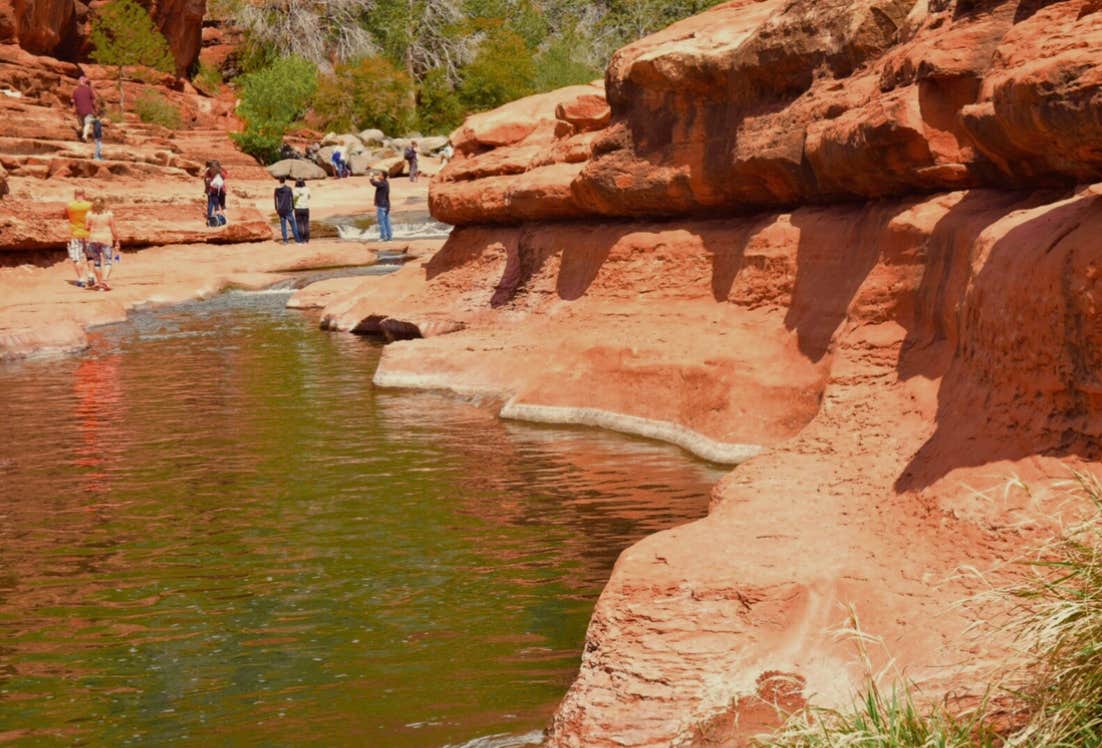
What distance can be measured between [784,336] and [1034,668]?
829 cm

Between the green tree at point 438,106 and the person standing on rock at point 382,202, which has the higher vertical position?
the green tree at point 438,106

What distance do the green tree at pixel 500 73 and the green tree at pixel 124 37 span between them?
1203 centimetres

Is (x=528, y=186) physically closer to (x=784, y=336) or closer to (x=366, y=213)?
(x=784, y=336)

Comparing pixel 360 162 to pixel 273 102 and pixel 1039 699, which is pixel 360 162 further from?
pixel 1039 699

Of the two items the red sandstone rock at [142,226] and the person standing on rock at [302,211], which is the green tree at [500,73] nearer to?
the red sandstone rock at [142,226]

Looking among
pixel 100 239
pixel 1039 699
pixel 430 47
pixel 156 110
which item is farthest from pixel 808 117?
pixel 430 47

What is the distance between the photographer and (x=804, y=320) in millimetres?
13000

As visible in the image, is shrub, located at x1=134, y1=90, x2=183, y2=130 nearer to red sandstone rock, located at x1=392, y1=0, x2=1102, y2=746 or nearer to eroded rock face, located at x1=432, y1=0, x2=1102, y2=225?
eroded rock face, located at x1=432, y1=0, x2=1102, y2=225

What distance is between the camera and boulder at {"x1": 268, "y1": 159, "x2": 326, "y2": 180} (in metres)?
47.0

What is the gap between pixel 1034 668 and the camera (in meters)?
4.96

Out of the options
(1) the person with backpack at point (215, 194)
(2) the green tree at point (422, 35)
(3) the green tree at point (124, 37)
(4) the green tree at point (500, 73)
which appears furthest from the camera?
(2) the green tree at point (422, 35)

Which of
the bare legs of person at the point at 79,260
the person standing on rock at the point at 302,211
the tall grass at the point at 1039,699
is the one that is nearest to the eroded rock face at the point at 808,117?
the tall grass at the point at 1039,699

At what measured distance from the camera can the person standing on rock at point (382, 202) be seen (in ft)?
111

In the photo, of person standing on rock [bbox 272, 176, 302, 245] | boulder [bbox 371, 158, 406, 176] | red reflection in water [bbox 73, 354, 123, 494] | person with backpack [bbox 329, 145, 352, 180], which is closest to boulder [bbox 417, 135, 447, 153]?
person with backpack [bbox 329, 145, 352, 180]
